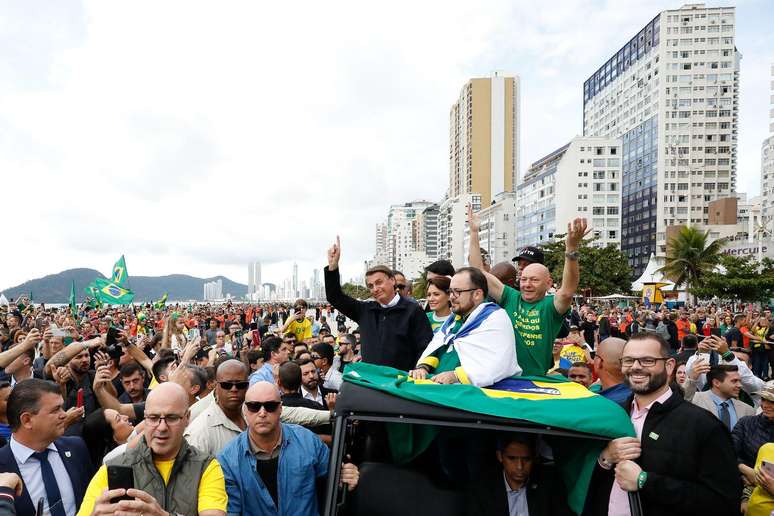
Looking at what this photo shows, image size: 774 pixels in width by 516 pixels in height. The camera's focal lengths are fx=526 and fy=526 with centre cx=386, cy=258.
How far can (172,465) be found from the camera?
3.20 meters

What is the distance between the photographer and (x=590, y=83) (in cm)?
13788

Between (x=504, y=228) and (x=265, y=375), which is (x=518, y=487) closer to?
(x=265, y=375)

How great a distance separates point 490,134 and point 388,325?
16523cm

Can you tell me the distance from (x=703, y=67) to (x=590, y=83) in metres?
34.6

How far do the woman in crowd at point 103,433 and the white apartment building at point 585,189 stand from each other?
311 ft

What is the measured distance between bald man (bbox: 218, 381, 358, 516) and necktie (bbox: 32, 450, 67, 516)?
1.11 metres

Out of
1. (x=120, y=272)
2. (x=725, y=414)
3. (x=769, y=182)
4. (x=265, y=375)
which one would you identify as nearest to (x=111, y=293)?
(x=120, y=272)

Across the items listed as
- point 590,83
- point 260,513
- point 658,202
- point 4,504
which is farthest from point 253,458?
point 590,83

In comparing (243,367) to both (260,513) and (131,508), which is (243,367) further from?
(131,508)

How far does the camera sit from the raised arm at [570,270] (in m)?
4.46

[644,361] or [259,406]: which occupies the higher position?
[644,361]

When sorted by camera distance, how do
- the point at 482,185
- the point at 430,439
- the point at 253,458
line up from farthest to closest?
the point at 482,185 < the point at 253,458 < the point at 430,439

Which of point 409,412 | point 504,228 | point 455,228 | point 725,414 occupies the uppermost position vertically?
point 455,228

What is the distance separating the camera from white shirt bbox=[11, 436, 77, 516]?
11.7ft
